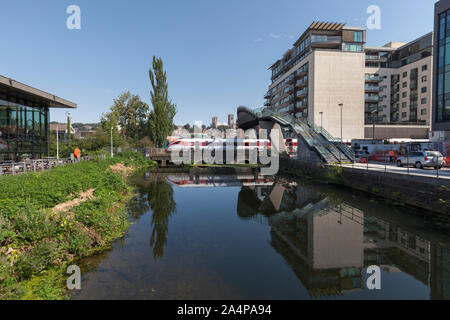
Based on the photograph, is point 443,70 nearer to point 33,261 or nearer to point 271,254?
point 271,254

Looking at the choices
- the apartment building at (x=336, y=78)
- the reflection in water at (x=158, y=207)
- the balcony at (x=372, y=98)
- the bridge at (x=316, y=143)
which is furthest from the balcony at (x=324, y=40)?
the reflection in water at (x=158, y=207)

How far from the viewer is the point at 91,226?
871 cm

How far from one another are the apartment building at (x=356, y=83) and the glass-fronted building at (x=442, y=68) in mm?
15689

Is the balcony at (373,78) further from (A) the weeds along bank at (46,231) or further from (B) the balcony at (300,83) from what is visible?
(A) the weeds along bank at (46,231)

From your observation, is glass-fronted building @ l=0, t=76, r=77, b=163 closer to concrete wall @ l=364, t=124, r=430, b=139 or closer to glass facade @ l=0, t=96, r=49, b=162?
glass facade @ l=0, t=96, r=49, b=162

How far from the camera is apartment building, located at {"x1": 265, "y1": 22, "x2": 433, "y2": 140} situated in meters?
49.5

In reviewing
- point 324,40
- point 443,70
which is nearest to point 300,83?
point 324,40

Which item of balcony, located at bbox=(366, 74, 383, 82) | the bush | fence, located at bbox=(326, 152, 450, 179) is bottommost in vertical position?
the bush

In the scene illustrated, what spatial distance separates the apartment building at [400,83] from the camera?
56594 mm

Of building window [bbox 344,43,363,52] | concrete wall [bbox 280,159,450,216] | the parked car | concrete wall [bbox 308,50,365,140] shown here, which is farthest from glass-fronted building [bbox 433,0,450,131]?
building window [bbox 344,43,363,52]

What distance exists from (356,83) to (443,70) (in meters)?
21.9

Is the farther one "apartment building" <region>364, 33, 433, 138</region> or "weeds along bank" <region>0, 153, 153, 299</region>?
"apartment building" <region>364, 33, 433, 138</region>

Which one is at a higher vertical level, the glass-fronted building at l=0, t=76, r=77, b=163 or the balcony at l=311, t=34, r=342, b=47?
the balcony at l=311, t=34, r=342, b=47
